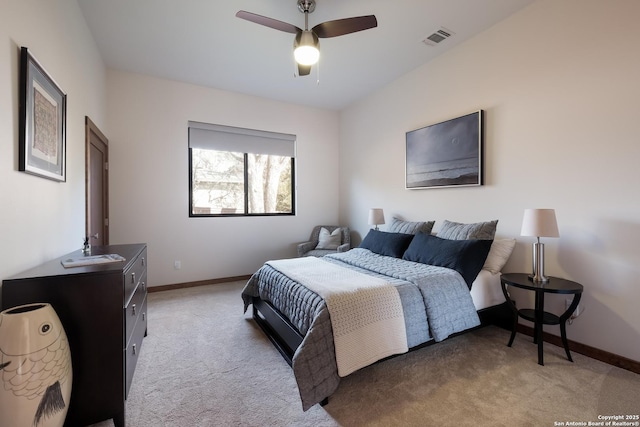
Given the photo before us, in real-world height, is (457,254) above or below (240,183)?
below

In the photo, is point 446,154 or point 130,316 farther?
point 446,154

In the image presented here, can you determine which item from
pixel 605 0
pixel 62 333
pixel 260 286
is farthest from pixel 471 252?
pixel 62 333

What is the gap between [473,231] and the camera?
109 inches

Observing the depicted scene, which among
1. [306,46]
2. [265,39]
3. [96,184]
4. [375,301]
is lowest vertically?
[375,301]

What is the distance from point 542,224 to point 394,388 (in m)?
1.70

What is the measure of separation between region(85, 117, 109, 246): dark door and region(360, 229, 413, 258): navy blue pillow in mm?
2952

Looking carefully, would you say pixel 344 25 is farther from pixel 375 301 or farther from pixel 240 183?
pixel 240 183

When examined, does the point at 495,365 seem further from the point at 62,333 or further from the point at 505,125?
the point at 62,333

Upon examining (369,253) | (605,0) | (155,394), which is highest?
(605,0)

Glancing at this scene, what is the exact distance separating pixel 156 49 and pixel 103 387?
11.1 ft

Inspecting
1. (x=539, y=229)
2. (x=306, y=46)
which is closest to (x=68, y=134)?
(x=306, y=46)

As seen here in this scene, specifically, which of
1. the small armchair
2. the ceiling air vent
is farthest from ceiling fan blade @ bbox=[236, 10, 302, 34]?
the small armchair

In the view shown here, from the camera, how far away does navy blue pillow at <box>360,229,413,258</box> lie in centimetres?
318

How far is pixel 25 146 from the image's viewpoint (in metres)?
1.54
